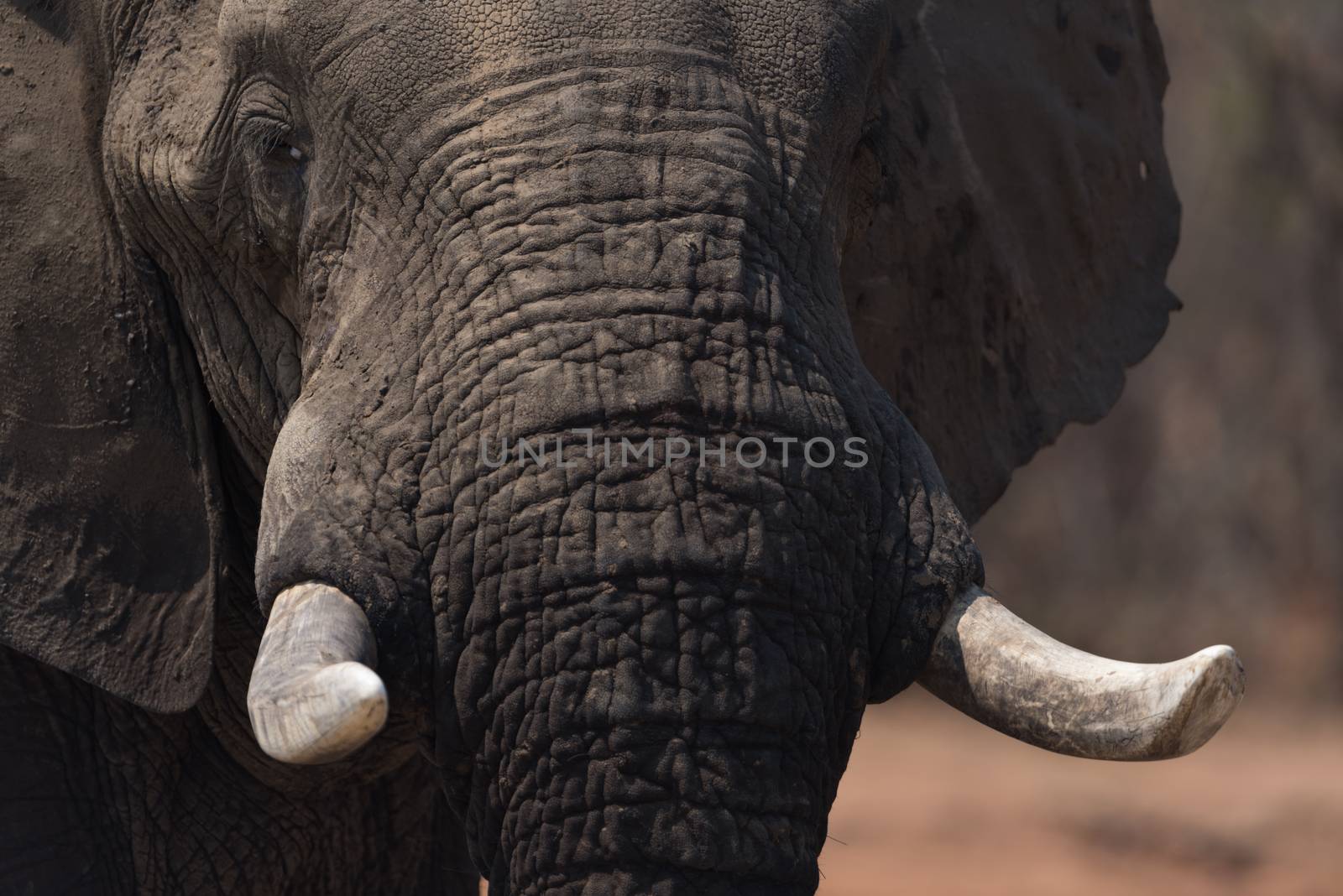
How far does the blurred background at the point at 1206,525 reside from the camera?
8.34m

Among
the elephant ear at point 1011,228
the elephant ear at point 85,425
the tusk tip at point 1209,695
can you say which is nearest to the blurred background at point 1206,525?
the elephant ear at point 1011,228

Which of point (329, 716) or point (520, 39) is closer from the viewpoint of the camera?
point (329, 716)

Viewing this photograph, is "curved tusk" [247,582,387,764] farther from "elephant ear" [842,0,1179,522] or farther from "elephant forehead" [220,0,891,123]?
"elephant ear" [842,0,1179,522]

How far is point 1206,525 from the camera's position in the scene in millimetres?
11086

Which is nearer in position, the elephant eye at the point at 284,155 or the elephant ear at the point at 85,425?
the elephant eye at the point at 284,155

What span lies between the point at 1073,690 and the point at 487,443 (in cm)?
66

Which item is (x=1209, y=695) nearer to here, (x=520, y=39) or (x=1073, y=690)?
(x=1073, y=690)

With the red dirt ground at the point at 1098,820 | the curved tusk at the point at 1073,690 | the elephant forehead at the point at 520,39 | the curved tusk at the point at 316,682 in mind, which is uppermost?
the elephant forehead at the point at 520,39

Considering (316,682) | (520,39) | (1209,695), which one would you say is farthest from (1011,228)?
(316,682)

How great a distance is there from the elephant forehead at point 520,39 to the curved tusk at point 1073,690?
661 mm

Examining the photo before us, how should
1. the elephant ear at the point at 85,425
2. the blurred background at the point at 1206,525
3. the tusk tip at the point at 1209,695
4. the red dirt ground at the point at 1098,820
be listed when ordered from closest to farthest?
the tusk tip at the point at 1209,695, the elephant ear at the point at 85,425, the red dirt ground at the point at 1098,820, the blurred background at the point at 1206,525

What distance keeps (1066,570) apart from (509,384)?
9660mm

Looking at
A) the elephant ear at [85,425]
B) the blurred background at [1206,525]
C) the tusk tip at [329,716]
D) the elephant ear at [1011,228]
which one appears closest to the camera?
the tusk tip at [329,716]

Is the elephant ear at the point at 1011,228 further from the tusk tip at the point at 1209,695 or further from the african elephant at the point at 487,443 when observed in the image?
the tusk tip at the point at 1209,695
